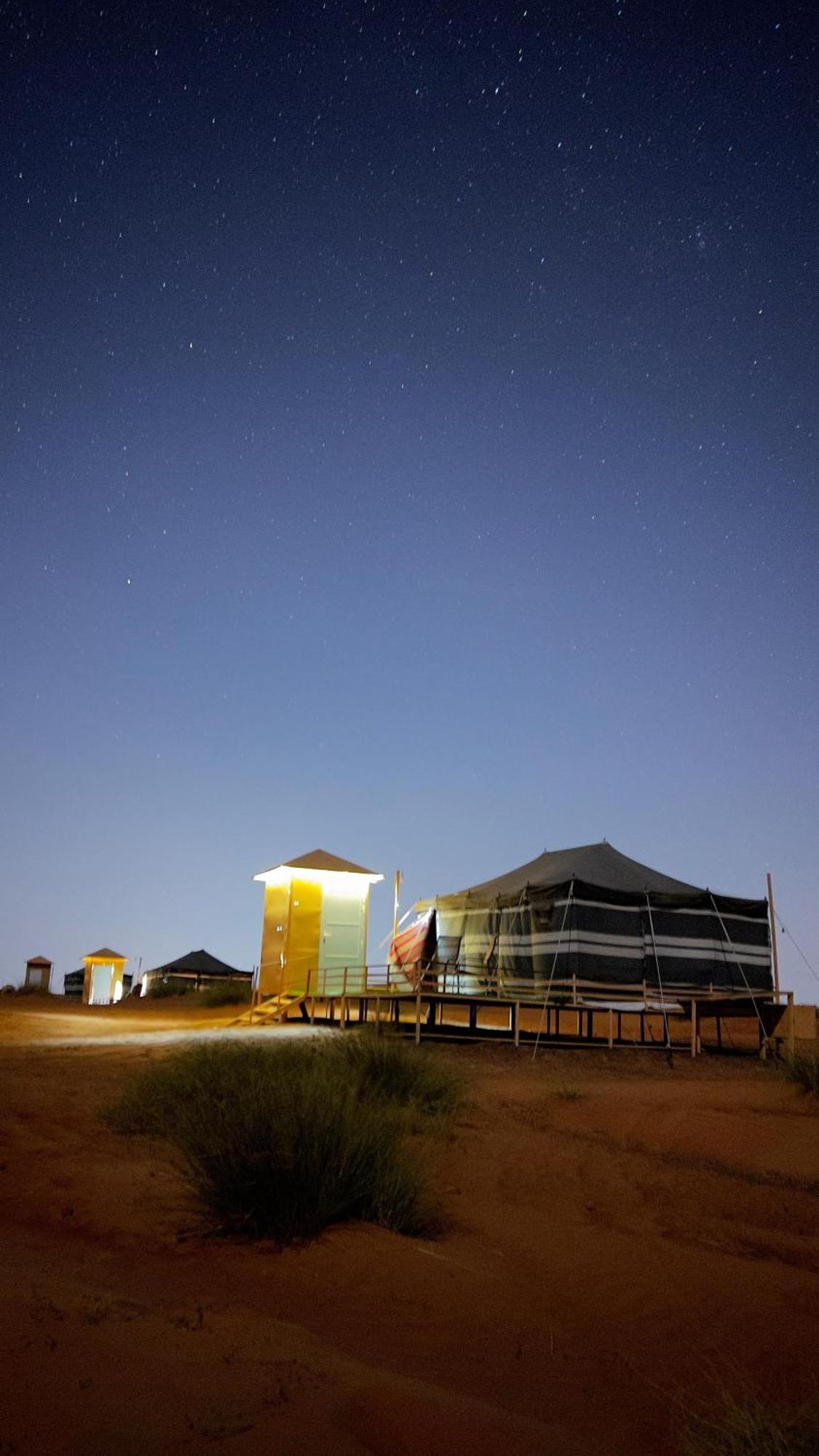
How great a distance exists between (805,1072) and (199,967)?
3650 cm

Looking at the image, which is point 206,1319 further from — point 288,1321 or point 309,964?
point 309,964

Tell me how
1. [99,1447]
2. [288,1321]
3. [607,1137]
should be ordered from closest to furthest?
[99,1447], [288,1321], [607,1137]

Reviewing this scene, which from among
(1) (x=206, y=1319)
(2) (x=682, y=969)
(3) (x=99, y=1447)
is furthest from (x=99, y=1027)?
(3) (x=99, y=1447)

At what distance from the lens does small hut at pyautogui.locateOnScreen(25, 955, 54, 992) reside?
3606 centimetres

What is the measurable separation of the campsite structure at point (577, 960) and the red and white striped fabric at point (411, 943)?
6 centimetres

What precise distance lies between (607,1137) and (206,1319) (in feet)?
21.3

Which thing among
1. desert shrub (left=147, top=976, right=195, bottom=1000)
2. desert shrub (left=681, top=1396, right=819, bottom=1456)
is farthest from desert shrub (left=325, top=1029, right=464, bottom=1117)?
desert shrub (left=147, top=976, right=195, bottom=1000)

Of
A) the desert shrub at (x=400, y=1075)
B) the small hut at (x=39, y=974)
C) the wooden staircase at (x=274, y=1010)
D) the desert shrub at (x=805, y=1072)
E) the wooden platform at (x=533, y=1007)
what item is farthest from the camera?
the small hut at (x=39, y=974)

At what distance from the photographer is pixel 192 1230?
15.8 ft

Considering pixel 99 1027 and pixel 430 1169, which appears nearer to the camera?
pixel 430 1169

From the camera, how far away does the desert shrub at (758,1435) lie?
2504 millimetres

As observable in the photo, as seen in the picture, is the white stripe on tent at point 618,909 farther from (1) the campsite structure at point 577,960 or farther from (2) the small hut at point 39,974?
(2) the small hut at point 39,974

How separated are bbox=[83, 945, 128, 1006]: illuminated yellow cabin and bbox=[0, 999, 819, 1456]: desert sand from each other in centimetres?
3131

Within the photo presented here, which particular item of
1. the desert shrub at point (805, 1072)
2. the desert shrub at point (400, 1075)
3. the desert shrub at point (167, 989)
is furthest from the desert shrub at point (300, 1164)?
the desert shrub at point (167, 989)
